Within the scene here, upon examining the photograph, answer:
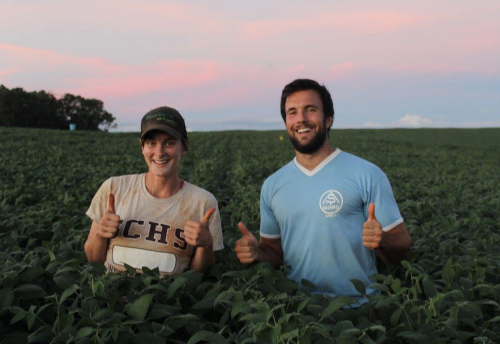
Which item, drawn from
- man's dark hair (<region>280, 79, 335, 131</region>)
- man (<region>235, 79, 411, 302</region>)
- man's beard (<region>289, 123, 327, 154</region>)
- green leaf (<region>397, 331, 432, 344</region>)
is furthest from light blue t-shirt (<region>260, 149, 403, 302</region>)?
green leaf (<region>397, 331, 432, 344</region>)

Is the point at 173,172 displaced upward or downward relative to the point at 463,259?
upward

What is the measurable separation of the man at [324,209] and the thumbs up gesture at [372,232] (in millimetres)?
152

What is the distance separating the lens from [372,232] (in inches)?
121

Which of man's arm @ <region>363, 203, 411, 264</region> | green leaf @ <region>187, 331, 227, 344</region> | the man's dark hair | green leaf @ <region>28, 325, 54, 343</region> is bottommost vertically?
green leaf @ <region>28, 325, 54, 343</region>

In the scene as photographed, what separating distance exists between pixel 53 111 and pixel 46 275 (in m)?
65.6

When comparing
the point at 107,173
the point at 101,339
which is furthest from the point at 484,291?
the point at 107,173

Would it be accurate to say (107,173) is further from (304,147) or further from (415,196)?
(304,147)

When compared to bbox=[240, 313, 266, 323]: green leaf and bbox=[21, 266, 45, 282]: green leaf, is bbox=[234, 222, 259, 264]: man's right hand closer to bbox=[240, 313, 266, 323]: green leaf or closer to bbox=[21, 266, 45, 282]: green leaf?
bbox=[240, 313, 266, 323]: green leaf

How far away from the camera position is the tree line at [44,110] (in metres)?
59.7

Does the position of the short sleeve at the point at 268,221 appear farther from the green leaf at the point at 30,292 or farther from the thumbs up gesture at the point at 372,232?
the green leaf at the point at 30,292

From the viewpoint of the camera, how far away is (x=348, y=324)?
7.99ft

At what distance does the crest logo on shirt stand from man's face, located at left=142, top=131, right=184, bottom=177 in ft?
3.33

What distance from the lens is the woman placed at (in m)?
3.30

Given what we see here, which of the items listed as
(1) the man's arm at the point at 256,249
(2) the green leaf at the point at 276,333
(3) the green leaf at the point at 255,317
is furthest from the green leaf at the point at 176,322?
(1) the man's arm at the point at 256,249
